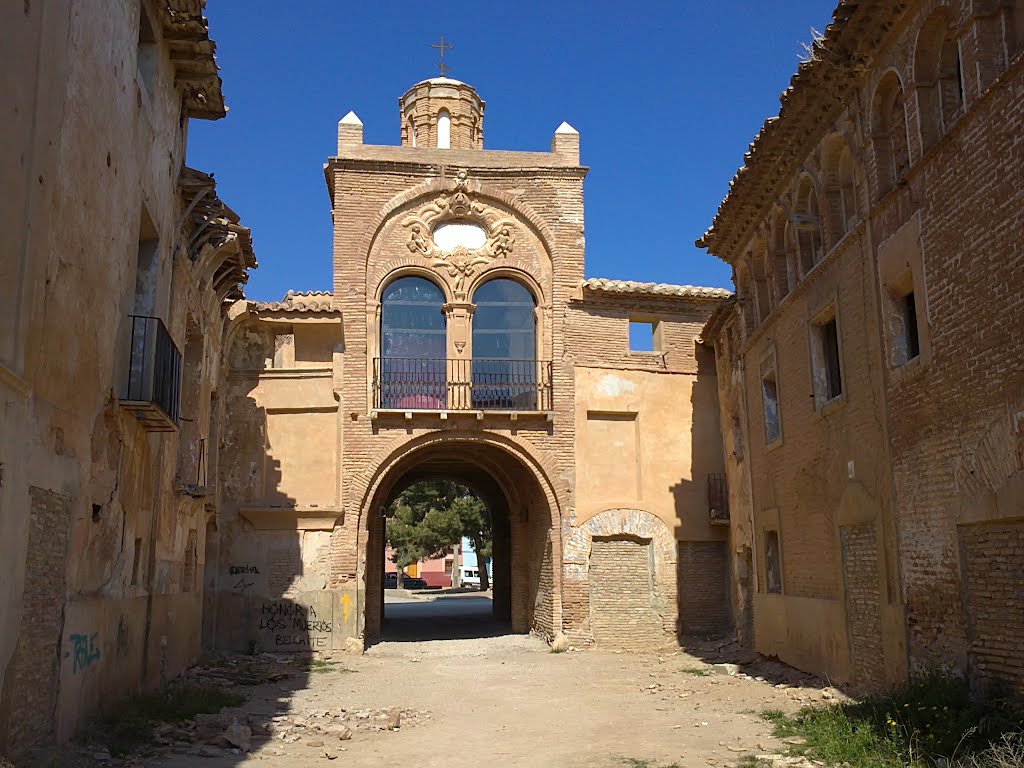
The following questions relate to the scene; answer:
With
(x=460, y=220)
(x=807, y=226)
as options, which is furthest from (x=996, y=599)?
(x=460, y=220)

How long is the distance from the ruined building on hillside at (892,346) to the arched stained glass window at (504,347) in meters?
5.82

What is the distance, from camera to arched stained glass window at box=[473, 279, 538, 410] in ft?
71.3

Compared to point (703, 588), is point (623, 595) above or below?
below

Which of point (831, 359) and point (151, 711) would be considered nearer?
point (151, 711)

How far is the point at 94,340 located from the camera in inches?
386

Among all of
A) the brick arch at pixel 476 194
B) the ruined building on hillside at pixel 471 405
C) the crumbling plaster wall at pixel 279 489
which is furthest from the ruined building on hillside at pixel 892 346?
the crumbling plaster wall at pixel 279 489

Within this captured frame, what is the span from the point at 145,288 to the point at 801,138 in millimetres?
9416

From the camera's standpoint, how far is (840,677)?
13.2 metres

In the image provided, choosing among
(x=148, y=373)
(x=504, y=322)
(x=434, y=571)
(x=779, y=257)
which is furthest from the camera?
(x=434, y=571)

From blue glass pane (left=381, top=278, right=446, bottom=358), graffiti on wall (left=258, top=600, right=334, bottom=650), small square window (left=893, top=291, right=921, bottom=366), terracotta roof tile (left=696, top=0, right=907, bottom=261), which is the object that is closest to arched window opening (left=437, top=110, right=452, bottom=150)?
blue glass pane (left=381, top=278, right=446, bottom=358)

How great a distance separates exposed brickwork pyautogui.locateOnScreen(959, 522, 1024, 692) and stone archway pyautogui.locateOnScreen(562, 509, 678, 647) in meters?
11.8

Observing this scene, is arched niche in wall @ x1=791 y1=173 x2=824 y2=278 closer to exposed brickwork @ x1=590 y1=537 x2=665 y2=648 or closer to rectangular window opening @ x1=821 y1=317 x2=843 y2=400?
rectangular window opening @ x1=821 y1=317 x2=843 y2=400

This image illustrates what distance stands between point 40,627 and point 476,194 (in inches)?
624

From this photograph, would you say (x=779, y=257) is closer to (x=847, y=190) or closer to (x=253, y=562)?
(x=847, y=190)
